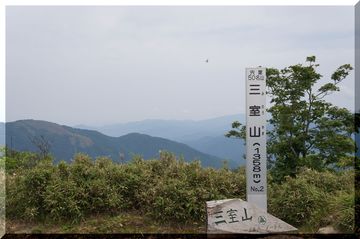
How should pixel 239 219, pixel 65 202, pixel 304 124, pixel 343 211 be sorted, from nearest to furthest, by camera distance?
pixel 343 211
pixel 239 219
pixel 65 202
pixel 304 124

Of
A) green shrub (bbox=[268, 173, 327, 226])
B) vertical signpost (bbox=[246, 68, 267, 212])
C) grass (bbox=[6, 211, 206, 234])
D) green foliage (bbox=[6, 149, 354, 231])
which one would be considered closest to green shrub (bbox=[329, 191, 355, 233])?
green foliage (bbox=[6, 149, 354, 231])

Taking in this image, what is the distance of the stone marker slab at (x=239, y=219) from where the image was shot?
543 centimetres

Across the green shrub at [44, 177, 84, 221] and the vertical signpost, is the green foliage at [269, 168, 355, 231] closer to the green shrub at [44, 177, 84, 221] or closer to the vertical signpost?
the vertical signpost

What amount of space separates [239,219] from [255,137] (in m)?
1.04

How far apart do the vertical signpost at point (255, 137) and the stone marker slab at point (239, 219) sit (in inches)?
7.9

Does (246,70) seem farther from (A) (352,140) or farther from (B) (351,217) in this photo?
(A) (352,140)

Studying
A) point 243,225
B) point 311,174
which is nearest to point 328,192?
point 311,174

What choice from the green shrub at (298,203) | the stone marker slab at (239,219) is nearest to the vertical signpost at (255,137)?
the stone marker slab at (239,219)

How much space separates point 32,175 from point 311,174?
156 inches

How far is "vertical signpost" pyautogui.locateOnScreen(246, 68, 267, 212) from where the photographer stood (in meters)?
5.65

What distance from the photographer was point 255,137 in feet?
18.6

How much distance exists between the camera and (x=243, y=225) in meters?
5.48

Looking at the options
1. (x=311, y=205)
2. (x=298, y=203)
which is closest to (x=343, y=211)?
(x=311, y=205)

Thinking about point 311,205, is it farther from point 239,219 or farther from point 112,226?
point 112,226
